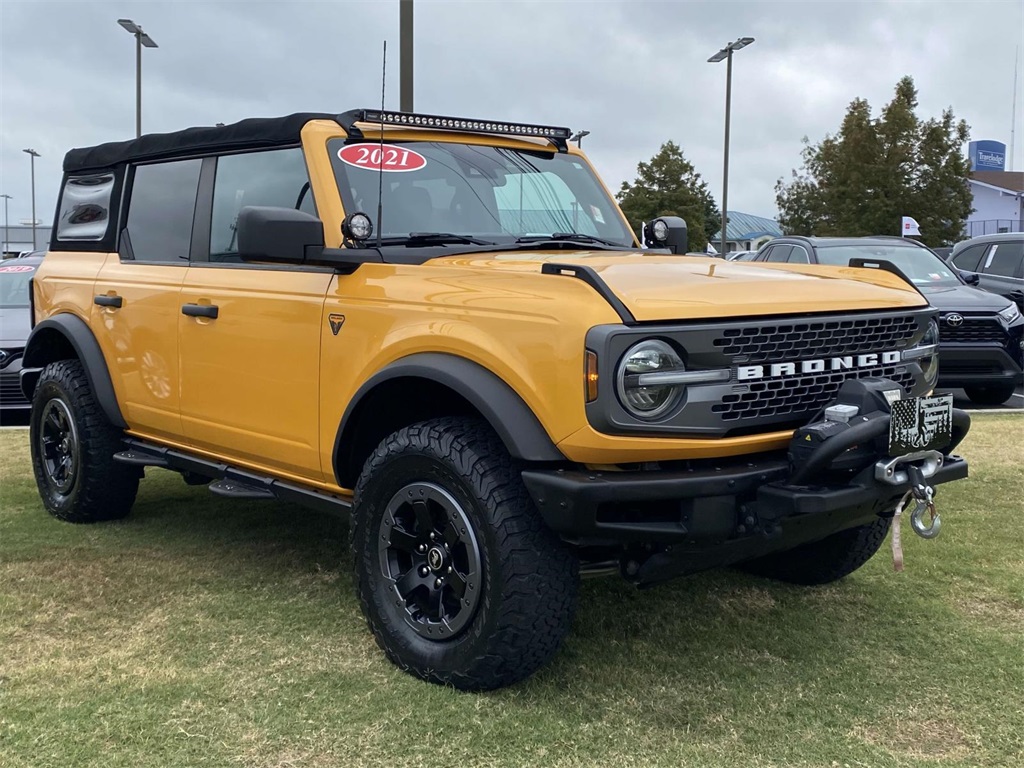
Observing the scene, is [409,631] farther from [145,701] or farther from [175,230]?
[175,230]

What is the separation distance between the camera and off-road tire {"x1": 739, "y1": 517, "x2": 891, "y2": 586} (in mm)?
4168

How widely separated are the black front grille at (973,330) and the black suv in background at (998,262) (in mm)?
2117

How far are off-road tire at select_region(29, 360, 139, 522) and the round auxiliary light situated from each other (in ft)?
7.33

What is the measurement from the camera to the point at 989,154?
225 ft

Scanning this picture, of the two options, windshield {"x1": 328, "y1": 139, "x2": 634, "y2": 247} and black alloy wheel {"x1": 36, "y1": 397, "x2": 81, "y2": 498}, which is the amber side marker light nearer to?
windshield {"x1": 328, "y1": 139, "x2": 634, "y2": 247}

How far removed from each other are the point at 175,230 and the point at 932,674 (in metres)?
3.81

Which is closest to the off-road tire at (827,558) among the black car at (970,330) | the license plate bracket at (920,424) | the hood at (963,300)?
the license plate bracket at (920,424)

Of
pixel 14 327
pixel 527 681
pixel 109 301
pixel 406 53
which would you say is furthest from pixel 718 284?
pixel 14 327

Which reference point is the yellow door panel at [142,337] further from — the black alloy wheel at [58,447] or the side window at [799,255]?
the side window at [799,255]

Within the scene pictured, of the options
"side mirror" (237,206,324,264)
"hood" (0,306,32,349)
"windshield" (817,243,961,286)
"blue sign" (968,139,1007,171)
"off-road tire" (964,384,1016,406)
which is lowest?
"off-road tire" (964,384,1016,406)

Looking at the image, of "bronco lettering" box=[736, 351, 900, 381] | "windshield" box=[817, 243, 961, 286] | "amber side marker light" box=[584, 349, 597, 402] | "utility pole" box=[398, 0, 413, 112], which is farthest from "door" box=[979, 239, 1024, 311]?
"amber side marker light" box=[584, 349, 597, 402]

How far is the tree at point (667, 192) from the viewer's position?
131 ft

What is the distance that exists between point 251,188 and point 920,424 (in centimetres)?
291

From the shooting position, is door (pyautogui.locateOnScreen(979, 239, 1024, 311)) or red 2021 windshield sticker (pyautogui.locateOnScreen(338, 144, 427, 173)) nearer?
red 2021 windshield sticker (pyautogui.locateOnScreen(338, 144, 427, 173))
